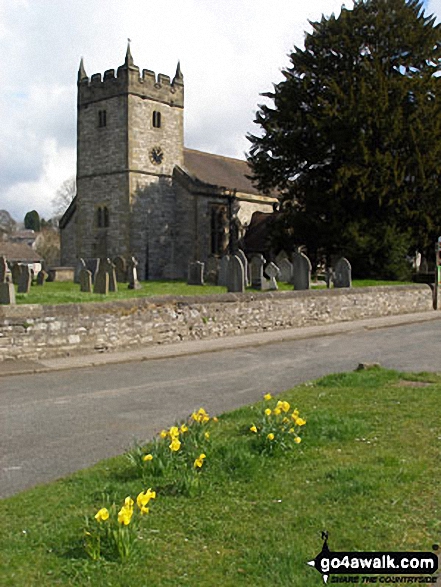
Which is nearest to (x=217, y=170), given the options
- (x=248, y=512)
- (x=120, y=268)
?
(x=120, y=268)

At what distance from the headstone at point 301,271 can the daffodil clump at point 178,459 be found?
16970 millimetres

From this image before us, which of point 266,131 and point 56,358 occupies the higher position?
point 266,131

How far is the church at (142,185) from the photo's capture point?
37.2 meters

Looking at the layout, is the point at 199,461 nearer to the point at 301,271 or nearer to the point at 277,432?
the point at 277,432

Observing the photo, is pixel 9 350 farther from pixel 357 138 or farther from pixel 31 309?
pixel 357 138

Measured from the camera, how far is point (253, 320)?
17016 mm

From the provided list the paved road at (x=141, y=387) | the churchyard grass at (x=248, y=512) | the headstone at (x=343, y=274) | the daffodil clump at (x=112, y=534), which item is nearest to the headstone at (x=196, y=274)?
the headstone at (x=343, y=274)

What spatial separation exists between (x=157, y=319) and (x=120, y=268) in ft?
55.1

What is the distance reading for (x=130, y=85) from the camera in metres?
36.6

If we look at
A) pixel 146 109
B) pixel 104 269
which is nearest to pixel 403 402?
pixel 104 269

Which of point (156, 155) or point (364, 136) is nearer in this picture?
point (364, 136)

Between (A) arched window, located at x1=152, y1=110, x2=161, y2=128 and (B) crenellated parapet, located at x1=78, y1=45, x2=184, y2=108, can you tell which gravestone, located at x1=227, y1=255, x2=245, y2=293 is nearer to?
(B) crenellated parapet, located at x1=78, y1=45, x2=184, y2=108

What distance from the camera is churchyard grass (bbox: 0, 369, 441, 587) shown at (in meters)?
3.25

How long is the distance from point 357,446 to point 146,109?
116ft
